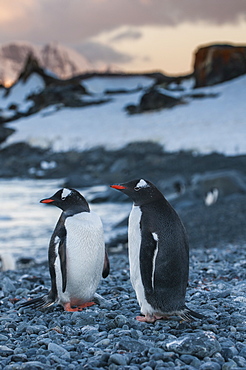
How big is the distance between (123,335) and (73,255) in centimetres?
87

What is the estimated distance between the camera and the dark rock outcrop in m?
34.8

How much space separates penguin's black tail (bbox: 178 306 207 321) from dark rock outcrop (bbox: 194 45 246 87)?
108 feet

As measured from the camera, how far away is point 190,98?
3078 centimetres

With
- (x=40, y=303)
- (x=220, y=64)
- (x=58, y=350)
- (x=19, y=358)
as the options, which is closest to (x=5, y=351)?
(x=19, y=358)

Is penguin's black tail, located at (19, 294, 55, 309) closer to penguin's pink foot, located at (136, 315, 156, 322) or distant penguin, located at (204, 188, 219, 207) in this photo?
penguin's pink foot, located at (136, 315, 156, 322)

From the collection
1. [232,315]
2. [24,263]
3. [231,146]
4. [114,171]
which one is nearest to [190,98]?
[231,146]

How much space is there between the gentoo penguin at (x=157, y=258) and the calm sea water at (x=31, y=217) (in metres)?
4.84

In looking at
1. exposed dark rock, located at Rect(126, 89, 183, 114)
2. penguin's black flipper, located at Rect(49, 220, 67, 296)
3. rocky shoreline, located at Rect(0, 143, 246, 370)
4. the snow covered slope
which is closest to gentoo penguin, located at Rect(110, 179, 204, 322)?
rocky shoreline, located at Rect(0, 143, 246, 370)

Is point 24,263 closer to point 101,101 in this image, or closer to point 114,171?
point 114,171

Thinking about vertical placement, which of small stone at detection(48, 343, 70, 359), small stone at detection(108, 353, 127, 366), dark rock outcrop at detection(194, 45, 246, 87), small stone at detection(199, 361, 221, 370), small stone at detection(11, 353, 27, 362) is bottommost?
dark rock outcrop at detection(194, 45, 246, 87)

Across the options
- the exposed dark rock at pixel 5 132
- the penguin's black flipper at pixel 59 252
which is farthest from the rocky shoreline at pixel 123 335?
the exposed dark rock at pixel 5 132

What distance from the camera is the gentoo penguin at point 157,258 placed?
3.29 m

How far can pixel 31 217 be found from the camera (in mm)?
12445

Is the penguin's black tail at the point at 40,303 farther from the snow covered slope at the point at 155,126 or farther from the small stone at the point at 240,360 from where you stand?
the snow covered slope at the point at 155,126
